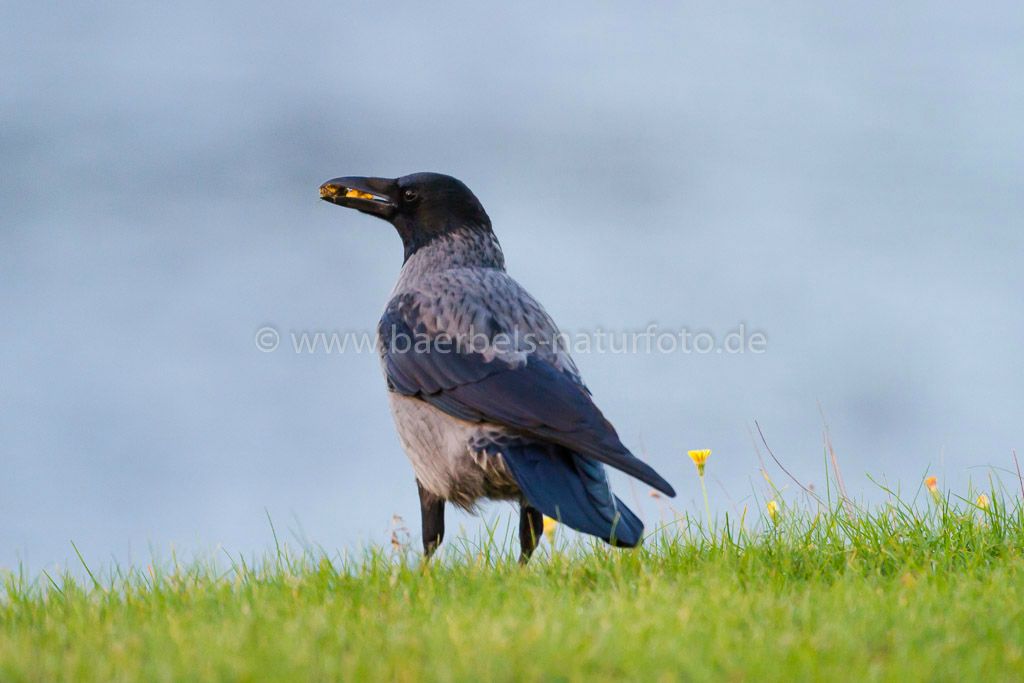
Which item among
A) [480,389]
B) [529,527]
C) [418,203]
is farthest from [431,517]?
[418,203]

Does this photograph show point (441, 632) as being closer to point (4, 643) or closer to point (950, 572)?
point (4, 643)

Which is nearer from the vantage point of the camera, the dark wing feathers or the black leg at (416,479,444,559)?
the dark wing feathers

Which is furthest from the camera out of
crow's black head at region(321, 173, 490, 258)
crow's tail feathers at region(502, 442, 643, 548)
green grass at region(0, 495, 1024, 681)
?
crow's black head at region(321, 173, 490, 258)

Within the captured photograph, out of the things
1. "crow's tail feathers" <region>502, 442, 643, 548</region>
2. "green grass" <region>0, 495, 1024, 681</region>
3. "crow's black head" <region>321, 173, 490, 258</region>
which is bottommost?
"green grass" <region>0, 495, 1024, 681</region>

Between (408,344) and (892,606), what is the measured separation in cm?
301

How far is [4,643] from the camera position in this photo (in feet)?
13.8

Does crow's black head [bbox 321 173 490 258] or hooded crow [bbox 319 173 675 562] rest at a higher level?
crow's black head [bbox 321 173 490 258]

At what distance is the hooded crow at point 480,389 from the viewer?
549 cm

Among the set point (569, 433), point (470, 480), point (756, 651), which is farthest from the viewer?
point (470, 480)

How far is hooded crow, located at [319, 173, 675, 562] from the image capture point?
5492 millimetres

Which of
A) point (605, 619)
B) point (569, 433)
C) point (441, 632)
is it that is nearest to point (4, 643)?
point (441, 632)

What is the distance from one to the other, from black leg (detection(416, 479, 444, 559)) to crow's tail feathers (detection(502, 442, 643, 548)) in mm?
755

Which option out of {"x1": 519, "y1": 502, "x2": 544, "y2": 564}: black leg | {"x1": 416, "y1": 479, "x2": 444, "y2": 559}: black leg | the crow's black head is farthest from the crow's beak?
{"x1": 519, "y1": 502, "x2": 544, "y2": 564}: black leg

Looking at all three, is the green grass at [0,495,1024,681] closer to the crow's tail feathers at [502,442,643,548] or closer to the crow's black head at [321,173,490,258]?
the crow's tail feathers at [502,442,643,548]
